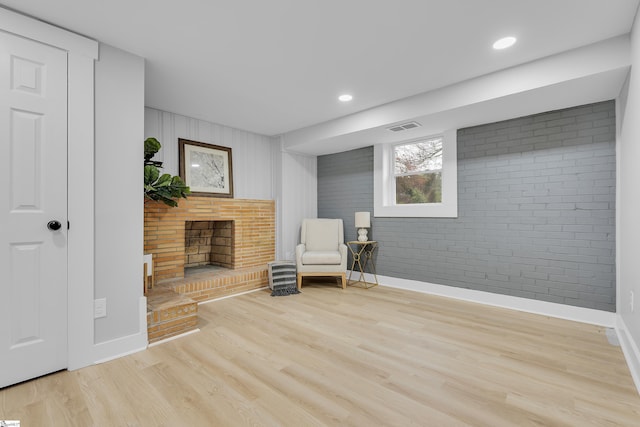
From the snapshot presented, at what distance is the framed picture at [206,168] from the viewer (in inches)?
156

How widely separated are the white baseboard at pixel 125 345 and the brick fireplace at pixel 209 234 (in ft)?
4.26

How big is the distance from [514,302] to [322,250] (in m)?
2.62

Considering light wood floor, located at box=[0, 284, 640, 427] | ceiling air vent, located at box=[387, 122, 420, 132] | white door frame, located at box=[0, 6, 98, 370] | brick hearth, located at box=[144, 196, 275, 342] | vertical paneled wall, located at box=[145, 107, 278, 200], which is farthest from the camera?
vertical paneled wall, located at box=[145, 107, 278, 200]

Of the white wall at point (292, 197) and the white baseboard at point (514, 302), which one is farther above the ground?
the white wall at point (292, 197)

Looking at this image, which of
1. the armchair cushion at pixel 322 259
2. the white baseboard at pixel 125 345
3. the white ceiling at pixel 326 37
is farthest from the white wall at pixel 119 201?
the armchair cushion at pixel 322 259

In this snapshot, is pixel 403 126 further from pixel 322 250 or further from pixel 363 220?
pixel 322 250

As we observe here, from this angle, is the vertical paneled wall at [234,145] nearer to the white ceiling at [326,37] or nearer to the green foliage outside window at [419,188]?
the white ceiling at [326,37]

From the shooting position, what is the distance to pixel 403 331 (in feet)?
9.05

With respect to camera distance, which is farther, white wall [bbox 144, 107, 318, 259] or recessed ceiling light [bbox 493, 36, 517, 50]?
white wall [bbox 144, 107, 318, 259]

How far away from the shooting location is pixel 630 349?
2.14m

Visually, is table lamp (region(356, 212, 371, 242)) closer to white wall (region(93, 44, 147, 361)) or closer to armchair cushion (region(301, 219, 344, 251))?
armchair cushion (region(301, 219, 344, 251))

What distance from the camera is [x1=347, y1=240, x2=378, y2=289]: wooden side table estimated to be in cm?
460

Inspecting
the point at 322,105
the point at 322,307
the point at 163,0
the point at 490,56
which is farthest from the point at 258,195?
the point at 490,56

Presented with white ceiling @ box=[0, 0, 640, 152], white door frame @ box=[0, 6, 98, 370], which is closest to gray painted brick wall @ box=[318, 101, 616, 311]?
white ceiling @ box=[0, 0, 640, 152]
